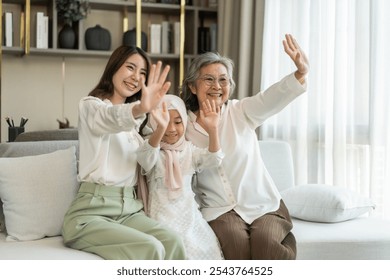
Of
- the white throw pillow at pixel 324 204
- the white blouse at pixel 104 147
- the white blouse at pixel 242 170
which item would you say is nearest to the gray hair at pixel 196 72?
the white blouse at pixel 242 170

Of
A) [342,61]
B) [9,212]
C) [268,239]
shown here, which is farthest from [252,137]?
[342,61]

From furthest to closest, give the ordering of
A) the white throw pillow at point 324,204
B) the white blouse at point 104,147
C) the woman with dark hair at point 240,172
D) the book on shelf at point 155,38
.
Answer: the book on shelf at point 155,38 → the white throw pillow at point 324,204 → the woman with dark hair at point 240,172 → the white blouse at point 104,147

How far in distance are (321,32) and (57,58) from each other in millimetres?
2097

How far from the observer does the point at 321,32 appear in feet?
12.2

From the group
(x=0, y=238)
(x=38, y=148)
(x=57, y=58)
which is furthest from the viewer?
(x=57, y=58)

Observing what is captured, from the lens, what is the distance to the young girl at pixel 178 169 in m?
2.21

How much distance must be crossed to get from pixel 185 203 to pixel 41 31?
2642mm

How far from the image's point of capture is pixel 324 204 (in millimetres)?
2672

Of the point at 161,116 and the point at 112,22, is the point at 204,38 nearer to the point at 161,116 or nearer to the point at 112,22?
the point at 112,22

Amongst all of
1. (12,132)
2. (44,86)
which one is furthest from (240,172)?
(44,86)

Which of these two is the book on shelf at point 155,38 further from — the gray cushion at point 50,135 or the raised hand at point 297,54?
the raised hand at point 297,54

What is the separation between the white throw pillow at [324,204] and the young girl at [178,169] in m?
0.61

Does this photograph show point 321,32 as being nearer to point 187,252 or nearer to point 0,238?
point 187,252

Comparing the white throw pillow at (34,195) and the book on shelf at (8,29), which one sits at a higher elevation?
the book on shelf at (8,29)
